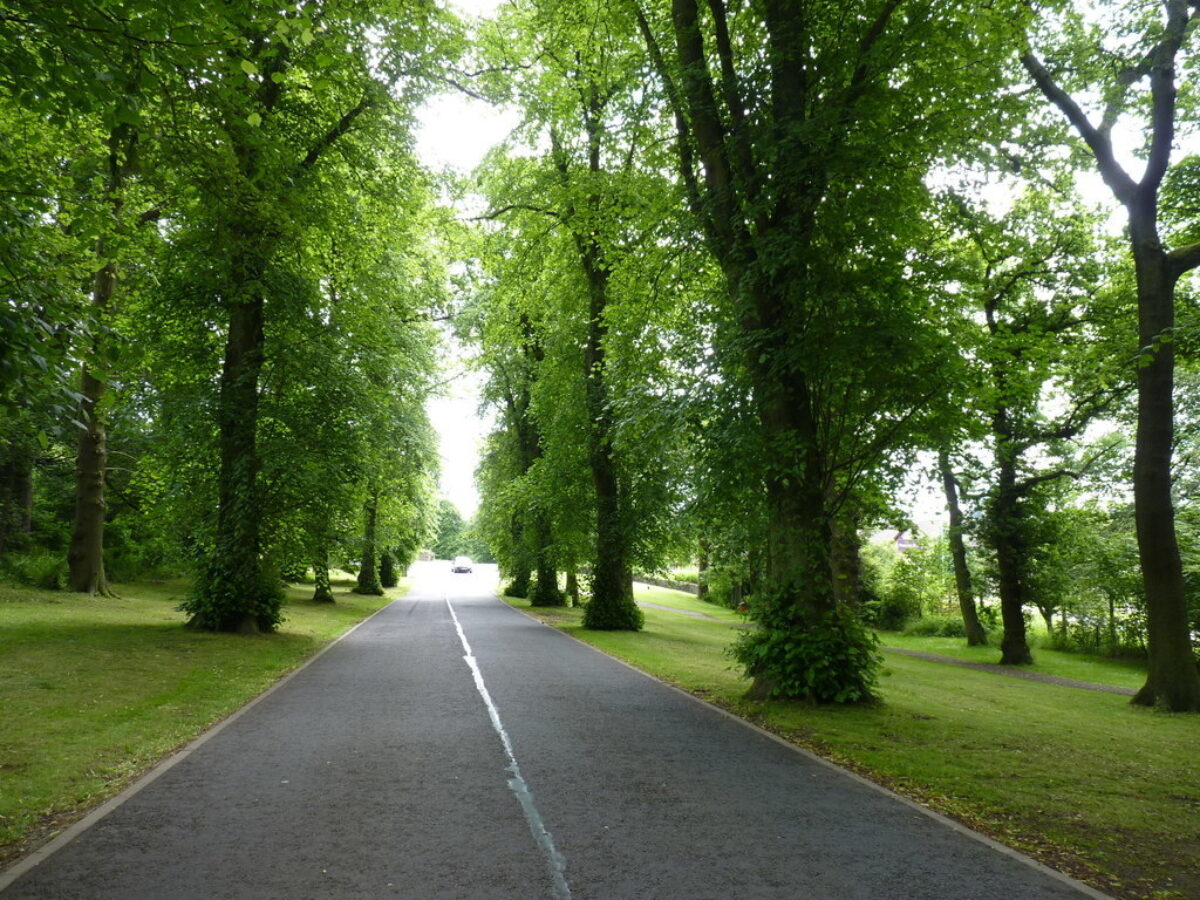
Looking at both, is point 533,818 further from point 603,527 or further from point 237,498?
point 603,527

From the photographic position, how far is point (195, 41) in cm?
632

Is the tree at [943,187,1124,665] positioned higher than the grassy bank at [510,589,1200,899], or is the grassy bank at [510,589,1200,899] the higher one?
the tree at [943,187,1124,665]

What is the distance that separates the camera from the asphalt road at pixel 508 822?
14.0ft

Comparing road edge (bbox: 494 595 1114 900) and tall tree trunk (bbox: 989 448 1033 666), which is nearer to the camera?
road edge (bbox: 494 595 1114 900)

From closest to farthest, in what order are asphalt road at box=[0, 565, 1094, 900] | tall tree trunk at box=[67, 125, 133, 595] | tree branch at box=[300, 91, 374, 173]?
1. asphalt road at box=[0, 565, 1094, 900]
2. tree branch at box=[300, 91, 374, 173]
3. tall tree trunk at box=[67, 125, 133, 595]

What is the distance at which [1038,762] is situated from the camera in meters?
7.59

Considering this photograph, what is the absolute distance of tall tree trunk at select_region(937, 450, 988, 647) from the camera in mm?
23750

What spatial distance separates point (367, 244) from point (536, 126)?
583 cm

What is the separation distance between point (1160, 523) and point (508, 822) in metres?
12.3

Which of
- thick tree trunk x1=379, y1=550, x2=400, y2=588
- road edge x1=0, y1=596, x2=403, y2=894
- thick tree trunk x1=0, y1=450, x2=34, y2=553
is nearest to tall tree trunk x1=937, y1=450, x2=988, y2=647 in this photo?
road edge x1=0, y1=596, x2=403, y2=894

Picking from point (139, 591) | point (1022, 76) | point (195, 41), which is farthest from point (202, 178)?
point (139, 591)

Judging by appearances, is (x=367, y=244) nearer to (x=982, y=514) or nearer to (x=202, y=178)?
(x=202, y=178)

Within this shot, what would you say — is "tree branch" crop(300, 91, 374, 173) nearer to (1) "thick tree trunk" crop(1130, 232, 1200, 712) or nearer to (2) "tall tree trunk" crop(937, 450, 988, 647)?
(1) "thick tree trunk" crop(1130, 232, 1200, 712)

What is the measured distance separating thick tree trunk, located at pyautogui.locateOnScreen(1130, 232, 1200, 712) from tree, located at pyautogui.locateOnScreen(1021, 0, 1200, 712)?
1cm
